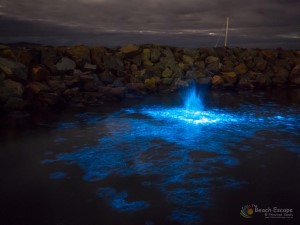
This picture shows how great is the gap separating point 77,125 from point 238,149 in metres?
6.99

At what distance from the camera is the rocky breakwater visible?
17.2 meters

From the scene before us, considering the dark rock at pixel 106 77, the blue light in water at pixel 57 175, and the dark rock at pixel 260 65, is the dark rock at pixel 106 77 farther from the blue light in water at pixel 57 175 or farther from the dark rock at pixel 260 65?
the dark rock at pixel 260 65

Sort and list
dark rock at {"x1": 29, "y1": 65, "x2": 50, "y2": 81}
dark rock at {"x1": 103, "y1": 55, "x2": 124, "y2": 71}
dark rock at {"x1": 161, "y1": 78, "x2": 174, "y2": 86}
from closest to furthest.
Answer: dark rock at {"x1": 29, "y1": 65, "x2": 50, "y2": 81} < dark rock at {"x1": 103, "y1": 55, "x2": 124, "y2": 71} < dark rock at {"x1": 161, "y1": 78, "x2": 174, "y2": 86}

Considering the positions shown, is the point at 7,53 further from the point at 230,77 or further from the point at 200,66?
the point at 230,77

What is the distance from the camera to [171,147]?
1010 centimetres

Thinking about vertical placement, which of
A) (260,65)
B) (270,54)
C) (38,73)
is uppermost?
(270,54)

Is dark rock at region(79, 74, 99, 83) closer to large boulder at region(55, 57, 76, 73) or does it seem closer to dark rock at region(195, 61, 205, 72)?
large boulder at region(55, 57, 76, 73)

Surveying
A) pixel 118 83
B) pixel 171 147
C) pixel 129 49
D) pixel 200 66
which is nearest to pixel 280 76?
pixel 200 66

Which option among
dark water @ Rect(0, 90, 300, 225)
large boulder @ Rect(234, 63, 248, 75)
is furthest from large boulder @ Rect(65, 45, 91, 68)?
large boulder @ Rect(234, 63, 248, 75)

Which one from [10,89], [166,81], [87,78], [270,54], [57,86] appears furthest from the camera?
[270,54]

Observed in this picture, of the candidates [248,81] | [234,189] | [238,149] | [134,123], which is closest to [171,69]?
[248,81]

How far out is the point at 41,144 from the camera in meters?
10.4

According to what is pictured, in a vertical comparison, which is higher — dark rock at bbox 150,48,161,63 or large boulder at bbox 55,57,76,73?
dark rock at bbox 150,48,161,63

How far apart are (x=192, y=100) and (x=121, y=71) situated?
6.62 m
